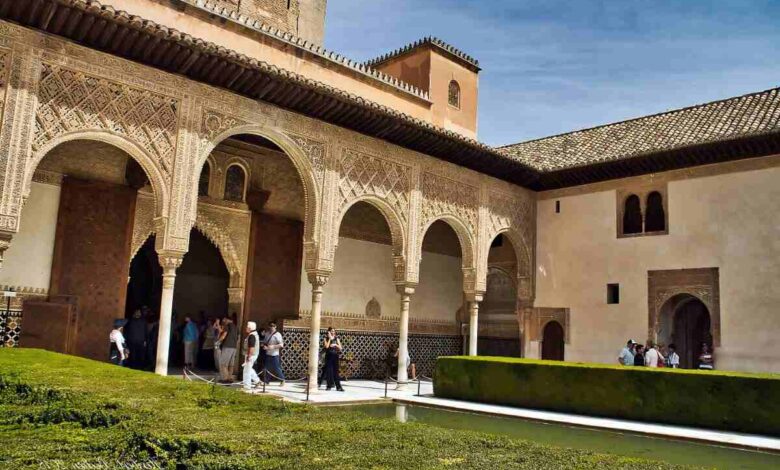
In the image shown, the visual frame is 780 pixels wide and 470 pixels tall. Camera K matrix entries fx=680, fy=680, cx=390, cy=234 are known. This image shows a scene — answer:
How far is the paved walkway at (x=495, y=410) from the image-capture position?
7824mm

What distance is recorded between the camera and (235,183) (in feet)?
43.3

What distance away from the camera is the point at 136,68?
9.27 metres

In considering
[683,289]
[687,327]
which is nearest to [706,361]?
[683,289]

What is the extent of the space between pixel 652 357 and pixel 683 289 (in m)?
2.13

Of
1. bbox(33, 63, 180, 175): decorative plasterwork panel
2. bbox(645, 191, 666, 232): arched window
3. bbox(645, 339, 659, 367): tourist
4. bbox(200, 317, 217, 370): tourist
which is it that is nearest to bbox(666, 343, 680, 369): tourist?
bbox(645, 339, 659, 367): tourist

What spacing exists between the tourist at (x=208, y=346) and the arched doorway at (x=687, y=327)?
9625 mm

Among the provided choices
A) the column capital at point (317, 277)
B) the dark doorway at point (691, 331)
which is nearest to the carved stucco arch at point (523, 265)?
the dark doorway at point (691, 331)

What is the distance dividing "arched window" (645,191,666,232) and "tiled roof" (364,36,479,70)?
606 cm

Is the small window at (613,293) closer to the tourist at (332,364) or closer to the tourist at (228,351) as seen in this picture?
the tourist at (332,364)

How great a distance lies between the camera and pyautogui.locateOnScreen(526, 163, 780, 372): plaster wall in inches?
507

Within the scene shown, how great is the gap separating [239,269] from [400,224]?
10.7 ft

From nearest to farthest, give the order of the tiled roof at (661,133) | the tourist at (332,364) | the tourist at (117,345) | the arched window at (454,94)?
the tourist at (117,345)
the tourist at (332,364)
the tiled roof at (661,133)
the arched window at (454,94)

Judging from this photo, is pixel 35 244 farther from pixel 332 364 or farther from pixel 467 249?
pixel 467 249

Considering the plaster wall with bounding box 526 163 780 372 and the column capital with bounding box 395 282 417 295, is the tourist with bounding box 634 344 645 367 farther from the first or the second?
the column capital with bounding box 395 282 417 295
